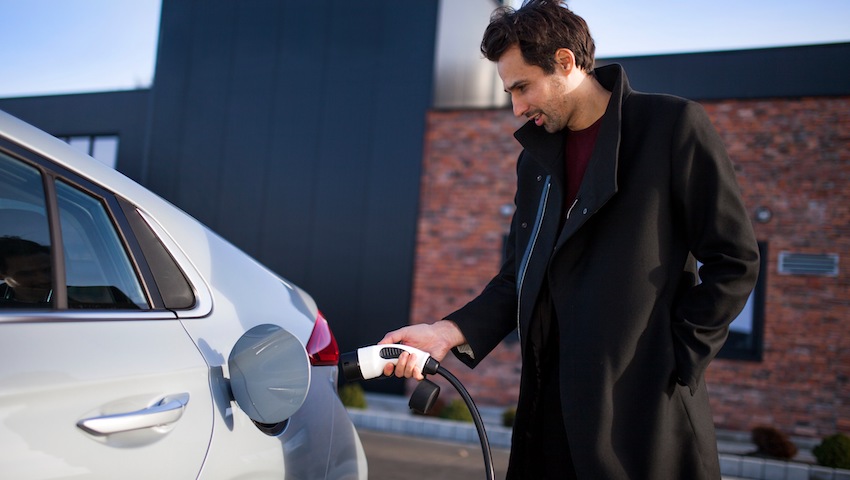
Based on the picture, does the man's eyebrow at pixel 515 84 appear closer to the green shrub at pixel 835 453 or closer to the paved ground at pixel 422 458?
the paved ground at pixel 422 458

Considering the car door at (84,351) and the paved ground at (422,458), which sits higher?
the car door at (84,351)

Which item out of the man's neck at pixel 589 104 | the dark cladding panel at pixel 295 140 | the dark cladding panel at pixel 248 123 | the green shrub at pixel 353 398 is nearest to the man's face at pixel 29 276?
the man's neck at pixel 589 104

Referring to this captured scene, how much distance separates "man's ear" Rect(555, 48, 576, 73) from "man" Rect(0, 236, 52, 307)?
1.36 metres

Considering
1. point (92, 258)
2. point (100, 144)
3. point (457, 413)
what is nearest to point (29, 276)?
point (92, 258)

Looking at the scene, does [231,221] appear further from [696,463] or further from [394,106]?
[696,463]

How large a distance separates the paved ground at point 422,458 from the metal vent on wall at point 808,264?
4.43 metres

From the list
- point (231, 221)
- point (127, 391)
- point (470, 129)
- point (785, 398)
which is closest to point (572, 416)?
point (127, 391)

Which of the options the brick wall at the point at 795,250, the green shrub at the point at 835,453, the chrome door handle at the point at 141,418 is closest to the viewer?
the chrome door handle at the point at 141,418

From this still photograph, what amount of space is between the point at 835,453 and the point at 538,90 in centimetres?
641

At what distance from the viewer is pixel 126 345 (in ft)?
4.89

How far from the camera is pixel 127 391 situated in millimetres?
1444

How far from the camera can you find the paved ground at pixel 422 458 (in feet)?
20.1

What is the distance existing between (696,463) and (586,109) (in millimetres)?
979

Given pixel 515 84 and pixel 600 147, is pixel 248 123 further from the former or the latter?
pixel 600 147
